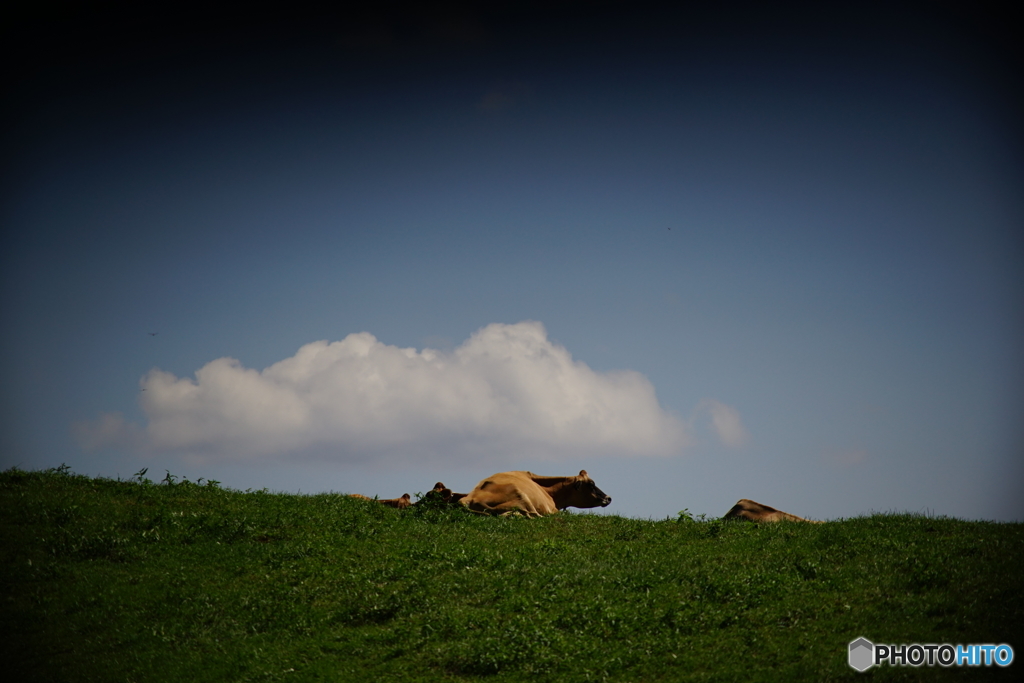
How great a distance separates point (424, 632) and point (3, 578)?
8759mm

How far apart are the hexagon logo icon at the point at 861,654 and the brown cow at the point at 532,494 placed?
10425mm

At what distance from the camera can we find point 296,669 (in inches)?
457

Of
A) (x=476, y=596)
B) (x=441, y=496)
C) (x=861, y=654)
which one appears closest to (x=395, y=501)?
Result: (x=441, y=496)

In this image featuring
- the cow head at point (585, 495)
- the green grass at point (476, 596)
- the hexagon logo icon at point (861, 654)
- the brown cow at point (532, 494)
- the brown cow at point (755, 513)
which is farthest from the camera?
the cow head at point (585, 495)

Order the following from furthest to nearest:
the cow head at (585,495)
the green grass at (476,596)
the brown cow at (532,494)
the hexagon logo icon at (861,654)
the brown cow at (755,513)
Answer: the cow head at (585,495)
the brown cow at (532,494)
the brown cow at (755,513)
the green grass at (476,596)
the hexagon logo icon at (861,654)

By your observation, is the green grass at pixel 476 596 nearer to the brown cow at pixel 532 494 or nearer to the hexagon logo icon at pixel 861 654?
the hexagon logo icon at pixel 861 654

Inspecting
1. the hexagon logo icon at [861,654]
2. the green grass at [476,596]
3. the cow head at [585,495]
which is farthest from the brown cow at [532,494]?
the hexagon logo icon at [861,654]

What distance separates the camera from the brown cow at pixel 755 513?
19.3 m

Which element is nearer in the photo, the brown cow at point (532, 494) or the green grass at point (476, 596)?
the green grass at point (476, 596)

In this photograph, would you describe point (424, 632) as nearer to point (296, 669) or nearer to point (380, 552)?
point (296, 669)

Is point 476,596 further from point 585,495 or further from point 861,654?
point 585,495

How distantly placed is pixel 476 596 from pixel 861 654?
6.51 metres

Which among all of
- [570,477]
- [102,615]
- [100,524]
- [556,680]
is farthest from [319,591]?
[570,477]

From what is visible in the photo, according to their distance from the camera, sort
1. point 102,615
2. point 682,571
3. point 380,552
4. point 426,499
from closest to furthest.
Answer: point 102,615, point 682,571, point 380,552, point 426,499
